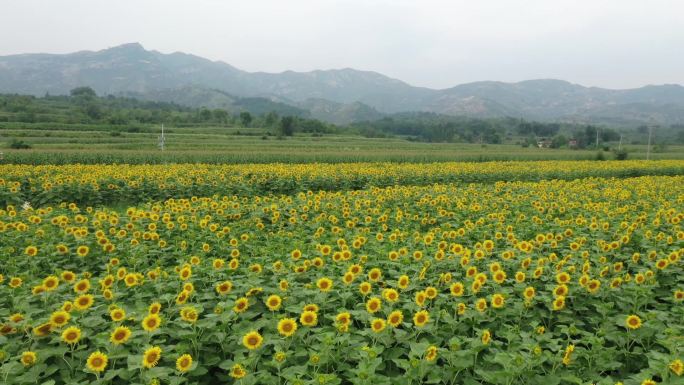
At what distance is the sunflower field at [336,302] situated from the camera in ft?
9.08

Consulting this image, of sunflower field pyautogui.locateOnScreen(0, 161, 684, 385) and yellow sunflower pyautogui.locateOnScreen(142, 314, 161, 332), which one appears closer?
sunflower field pyautogui.locateOnScreen(0, 161, 684, 385)

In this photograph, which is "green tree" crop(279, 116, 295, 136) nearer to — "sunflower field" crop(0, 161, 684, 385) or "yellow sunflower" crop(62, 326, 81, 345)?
"sunflower field" crop(0, 161, 684, 385)

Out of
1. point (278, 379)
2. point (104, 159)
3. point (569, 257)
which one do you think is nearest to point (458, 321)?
point (278, 379)

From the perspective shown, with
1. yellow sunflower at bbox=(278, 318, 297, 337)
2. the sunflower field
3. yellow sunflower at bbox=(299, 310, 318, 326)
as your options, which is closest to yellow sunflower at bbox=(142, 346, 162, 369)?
the sunflower field

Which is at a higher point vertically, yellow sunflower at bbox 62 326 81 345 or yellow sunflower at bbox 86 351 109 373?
yellow sunflower at bbox 62 326 81 345

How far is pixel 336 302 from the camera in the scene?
12.6 feet

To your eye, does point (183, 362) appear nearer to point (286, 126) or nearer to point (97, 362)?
point (97, 362)

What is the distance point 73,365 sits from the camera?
2834 mm

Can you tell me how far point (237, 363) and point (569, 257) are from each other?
12.8 ft

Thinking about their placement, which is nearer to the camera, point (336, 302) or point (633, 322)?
point (633, 322)

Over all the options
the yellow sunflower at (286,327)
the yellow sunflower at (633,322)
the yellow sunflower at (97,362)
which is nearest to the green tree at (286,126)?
the yellow sunflower at (286,327)

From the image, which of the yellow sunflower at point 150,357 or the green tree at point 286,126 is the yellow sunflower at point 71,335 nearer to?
the yellow sunflower at point 150,357

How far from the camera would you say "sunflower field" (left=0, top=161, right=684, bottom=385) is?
109 inches

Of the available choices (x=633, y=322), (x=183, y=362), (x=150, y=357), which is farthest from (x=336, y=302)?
(x=633, y=322)
